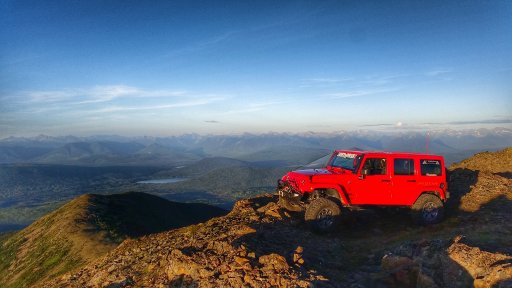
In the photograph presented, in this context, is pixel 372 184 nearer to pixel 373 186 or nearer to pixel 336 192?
pixel 373 186

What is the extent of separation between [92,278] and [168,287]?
17.6 ft

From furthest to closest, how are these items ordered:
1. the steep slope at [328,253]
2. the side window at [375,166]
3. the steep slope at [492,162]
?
the steep slope at [492,162] → the side window at [375,166] → the steep slope at [328,253]

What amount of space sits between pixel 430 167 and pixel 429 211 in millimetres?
1868

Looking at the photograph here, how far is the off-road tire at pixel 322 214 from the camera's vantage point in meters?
13.0

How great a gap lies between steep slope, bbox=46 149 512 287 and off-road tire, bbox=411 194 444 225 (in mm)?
393

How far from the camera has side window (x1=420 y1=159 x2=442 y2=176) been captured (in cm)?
1420

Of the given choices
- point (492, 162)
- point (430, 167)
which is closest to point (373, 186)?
point (430, 167)

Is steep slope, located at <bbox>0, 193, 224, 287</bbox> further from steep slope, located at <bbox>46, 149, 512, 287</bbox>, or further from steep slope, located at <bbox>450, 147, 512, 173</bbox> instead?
steep slope, located at <bbox>450, 147, 512, 173</bbox>

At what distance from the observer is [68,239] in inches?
1328

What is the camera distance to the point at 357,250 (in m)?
12.0

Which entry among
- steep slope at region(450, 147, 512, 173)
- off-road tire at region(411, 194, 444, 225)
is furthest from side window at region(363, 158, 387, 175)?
steep slope at region(450, 147, 512, 173)

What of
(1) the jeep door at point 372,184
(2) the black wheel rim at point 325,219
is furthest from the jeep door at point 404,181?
(2) the black wheel rim at point 325,219

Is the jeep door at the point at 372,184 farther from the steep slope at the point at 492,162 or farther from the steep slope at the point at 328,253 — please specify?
the steep slope at the point at 492,162

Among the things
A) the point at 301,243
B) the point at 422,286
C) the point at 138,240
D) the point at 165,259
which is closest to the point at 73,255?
the point at 138,240
